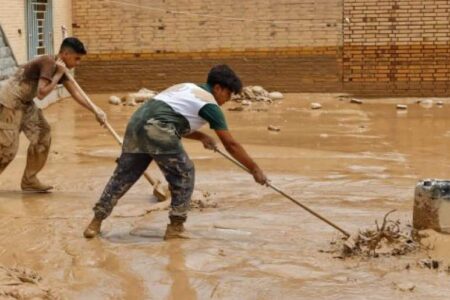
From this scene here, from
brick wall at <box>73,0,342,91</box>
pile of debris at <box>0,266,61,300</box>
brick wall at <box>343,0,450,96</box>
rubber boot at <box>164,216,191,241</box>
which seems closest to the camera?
pile of debris at <box>0,266,61,300</box>

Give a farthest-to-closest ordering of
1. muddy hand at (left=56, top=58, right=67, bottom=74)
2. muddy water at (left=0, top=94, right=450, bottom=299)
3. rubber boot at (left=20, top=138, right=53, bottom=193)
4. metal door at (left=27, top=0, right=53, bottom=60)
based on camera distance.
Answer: metal door at (left=27, top=0, right=53, bottom=60)
rubber boot at (left=20, top=138, right=53, bottom=193)
muddy hand at (left=56, top=58, right=67, bottom=74)
muddy water at (left=0, top=94, right=450, bottom=299)

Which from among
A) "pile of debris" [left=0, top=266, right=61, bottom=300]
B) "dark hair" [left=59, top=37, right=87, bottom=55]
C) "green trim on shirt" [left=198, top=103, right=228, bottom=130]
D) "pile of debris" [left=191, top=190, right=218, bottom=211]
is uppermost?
"dark hair" [left=59, top=37, right=87, bottom=55]

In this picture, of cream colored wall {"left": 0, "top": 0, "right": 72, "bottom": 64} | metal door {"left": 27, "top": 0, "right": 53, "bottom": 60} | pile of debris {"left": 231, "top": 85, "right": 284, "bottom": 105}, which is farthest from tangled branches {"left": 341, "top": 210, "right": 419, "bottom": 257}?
metal door {"left": 27, "top": 0, "right": 53, "bottom": 60}

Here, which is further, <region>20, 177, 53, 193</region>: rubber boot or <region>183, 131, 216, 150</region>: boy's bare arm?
<region>20, 177, 53, 193</region>: rubber boot

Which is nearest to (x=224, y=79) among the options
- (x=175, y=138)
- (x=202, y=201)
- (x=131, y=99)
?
(x=175, y=138)

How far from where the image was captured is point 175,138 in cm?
534

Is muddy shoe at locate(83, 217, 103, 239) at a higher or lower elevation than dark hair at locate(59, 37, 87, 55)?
lower

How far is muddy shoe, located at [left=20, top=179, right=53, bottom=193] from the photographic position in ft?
23.5

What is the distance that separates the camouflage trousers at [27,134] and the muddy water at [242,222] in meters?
0.29

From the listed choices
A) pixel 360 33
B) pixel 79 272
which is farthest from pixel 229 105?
pixel 79 272

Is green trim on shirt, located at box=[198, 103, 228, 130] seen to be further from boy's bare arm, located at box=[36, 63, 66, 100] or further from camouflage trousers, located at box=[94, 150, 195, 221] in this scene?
boy's bare arm, located at box=[36, 63, 66, 100]

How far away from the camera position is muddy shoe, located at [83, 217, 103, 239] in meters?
5.57

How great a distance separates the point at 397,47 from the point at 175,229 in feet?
38.4

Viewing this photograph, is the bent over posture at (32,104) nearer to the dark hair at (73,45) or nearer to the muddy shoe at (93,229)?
the dark hair at (73,45)
